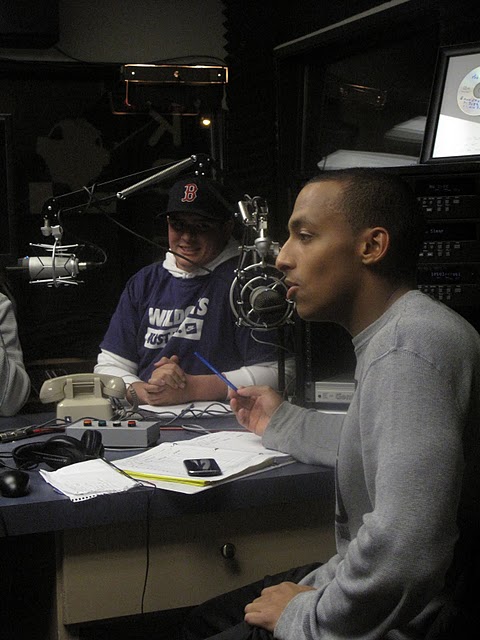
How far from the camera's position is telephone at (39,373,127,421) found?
2.27 m

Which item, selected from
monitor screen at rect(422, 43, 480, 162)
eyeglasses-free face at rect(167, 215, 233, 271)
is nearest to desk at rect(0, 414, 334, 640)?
eyeglasses-free face at rect(167, 215, 233, 271)

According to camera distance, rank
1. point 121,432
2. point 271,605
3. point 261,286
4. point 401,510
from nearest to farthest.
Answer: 1. point 401,510
2. point 271,605
3. point 121,432
4. point 261,286

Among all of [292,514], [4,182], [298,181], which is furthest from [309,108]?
[292,514]

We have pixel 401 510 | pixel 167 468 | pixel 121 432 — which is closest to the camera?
pixel 401 510

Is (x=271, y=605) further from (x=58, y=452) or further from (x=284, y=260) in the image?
(x=58, y=452)

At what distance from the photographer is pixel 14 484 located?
1.66 meters

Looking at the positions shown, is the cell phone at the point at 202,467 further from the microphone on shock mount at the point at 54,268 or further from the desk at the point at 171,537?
the microphone on shock mount at the point at 54,268

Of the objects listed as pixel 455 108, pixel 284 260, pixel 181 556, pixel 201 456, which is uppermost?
pixel 455 108

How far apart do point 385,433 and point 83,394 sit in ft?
4.19

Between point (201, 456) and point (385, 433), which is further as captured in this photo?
point (201, 456)

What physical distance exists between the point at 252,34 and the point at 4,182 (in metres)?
1.64

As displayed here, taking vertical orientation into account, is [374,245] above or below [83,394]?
above

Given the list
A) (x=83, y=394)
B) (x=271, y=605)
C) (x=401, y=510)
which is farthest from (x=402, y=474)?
(x=83, y=394)

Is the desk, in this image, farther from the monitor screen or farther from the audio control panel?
the monitor screen
